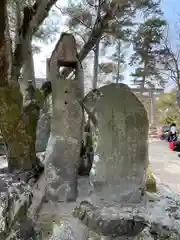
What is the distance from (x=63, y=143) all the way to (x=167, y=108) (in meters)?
11.0

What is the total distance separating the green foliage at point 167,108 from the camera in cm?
1237

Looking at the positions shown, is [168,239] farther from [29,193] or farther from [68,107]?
[68,107]

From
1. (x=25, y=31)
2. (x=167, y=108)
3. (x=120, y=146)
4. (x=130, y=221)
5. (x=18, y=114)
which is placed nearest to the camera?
(x=130, y=221)

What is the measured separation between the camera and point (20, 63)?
3.15 m

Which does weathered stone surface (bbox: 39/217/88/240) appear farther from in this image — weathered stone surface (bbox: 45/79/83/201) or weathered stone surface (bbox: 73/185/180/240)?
weathered stone surface (bbox: 45/79/83/201)

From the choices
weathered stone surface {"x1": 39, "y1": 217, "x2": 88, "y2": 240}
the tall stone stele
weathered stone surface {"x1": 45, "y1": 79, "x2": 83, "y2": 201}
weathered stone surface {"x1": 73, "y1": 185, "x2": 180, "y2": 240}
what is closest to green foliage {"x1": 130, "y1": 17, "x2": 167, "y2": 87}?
the tall stone stele

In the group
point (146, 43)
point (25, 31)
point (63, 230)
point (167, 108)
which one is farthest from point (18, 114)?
point (167, 108)

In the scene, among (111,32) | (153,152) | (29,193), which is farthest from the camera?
(153,152)

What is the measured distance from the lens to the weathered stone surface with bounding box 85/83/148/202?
8.19 feet

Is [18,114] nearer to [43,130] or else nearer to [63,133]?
[63,133]

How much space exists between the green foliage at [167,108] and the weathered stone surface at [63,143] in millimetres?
9716

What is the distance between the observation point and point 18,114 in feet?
9.84

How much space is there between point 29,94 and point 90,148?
38.3 inches

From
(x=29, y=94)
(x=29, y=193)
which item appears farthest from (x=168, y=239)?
(x=29, y=94)
